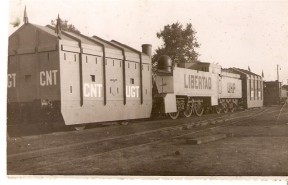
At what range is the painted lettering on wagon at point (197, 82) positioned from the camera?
1591cm

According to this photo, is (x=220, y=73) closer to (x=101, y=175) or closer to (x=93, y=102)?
(x=93, y=102)

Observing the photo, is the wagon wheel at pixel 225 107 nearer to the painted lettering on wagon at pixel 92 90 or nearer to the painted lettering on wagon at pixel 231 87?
the painted lettering on wagon at pixel 231 87

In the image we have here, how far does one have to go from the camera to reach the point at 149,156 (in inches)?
236

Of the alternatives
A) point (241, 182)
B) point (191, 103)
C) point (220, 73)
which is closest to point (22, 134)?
point (241, 182)

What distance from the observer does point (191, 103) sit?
16.6 meters

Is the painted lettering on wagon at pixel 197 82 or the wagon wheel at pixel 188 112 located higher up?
the painted lettering on wagon at pixel 197 82

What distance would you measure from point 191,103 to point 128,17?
34.1ft

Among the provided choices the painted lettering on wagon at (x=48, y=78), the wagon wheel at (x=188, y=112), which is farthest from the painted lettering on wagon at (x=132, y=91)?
the wagon wheel at (x=188, y=112)

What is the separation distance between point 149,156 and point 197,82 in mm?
11164

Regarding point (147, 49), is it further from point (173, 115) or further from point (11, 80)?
point (11, 80)

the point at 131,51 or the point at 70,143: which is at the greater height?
the point at 131,51

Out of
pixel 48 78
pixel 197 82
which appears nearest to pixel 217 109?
pixel 197 82

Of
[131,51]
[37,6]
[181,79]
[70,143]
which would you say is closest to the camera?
[37,6]

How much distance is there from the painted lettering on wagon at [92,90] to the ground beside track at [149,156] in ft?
7.04
